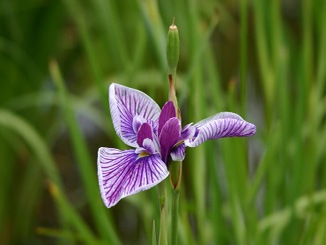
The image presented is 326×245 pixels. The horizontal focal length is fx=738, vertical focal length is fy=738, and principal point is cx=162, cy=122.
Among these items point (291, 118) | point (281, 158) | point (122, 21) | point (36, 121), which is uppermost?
point (122, 21)

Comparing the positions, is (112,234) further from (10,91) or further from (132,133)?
(10,91)

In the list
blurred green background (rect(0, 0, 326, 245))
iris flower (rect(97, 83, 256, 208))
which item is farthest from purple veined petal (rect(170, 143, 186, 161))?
blurred green background (rect(0, 0, 326, 245))

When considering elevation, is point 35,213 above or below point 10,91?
below

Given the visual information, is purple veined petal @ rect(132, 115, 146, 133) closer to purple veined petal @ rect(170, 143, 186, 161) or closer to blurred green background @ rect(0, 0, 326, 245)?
purple veined petal @ rect(170, 143, 186, 161)

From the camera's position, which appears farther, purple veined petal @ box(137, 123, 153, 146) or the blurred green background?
the blurred green background

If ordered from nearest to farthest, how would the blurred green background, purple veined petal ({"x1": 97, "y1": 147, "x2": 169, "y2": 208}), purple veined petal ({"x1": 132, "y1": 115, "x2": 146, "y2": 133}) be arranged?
purple veined petal ({"x1": 97, "y1": 147, "x2": 169, "y2": 208}), purple veined petal ({"x1": 132, "y1": 115, "x2": 146, "y2": 133}), the blurred green background

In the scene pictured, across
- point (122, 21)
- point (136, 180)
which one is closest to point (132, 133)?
point (136, 180)
